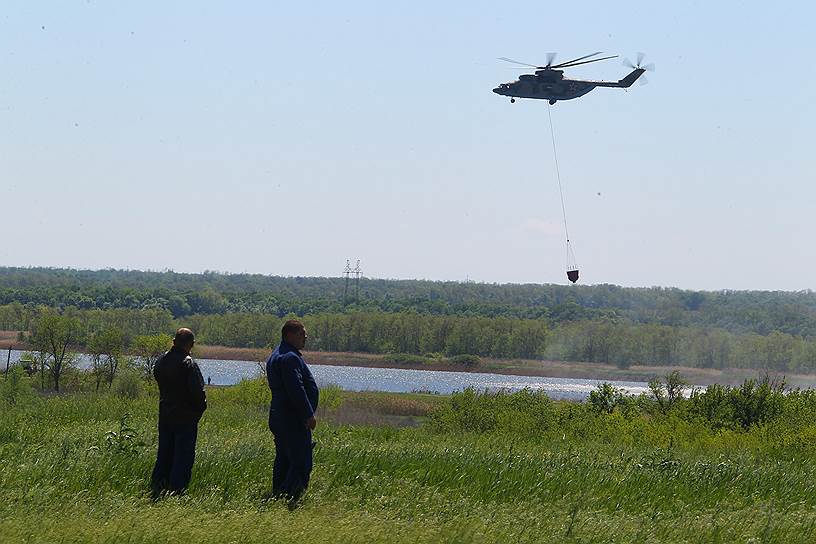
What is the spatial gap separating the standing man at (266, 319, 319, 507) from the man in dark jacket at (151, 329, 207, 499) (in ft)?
2.68

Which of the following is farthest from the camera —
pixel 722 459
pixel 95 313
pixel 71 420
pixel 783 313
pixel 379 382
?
pixel 783 313

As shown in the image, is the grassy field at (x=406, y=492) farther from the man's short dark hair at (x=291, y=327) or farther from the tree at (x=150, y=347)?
the tree at (x=150, y=347)

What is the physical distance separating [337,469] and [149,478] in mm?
2132

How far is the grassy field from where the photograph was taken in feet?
31.2

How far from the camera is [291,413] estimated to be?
11672 mm

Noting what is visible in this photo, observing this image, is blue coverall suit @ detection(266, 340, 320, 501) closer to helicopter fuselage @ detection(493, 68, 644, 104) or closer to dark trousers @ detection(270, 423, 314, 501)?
dark trousers @ detection(270, 423, 314, 501)

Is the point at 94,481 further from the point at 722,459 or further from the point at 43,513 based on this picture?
the point at 722,459

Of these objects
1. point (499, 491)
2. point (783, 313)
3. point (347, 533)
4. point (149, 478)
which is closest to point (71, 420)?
point (149, 478)

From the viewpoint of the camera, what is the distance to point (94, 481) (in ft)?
38.5

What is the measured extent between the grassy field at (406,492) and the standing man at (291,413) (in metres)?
0.28

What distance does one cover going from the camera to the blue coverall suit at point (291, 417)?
11.5 m

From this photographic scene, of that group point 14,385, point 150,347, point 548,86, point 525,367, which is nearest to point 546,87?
point 548,86

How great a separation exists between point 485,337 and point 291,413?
15167cm

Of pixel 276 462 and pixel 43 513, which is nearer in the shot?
pixel 43 513
